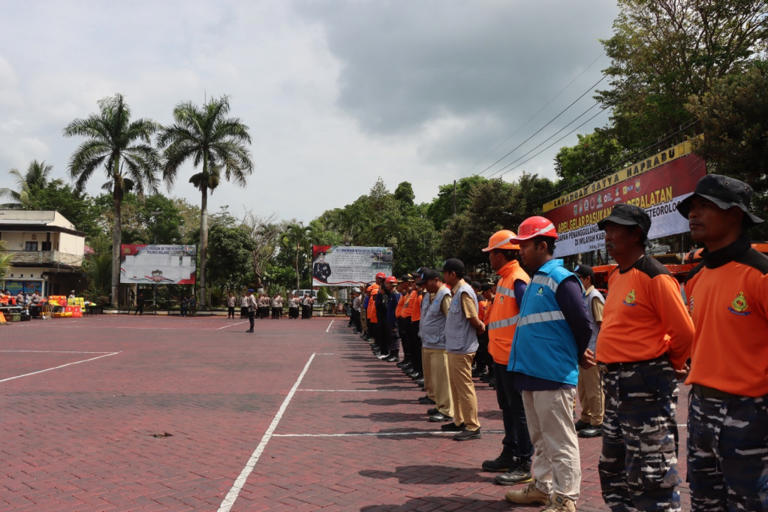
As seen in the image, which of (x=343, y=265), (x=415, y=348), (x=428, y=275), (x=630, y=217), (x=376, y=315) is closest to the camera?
(x=630, y=217)

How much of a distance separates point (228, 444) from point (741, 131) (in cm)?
1575

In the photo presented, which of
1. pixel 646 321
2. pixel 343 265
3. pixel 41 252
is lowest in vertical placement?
pixel 646 321

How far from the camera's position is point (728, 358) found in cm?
264

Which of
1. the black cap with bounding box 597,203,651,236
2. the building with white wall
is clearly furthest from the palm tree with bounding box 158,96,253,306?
the black cap with bounding box 597,203,651,236

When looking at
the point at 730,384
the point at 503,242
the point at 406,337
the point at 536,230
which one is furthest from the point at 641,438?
the point at 406,337

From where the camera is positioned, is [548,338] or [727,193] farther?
[548,338]

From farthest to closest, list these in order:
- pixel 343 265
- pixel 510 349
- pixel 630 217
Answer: pixel 343 265 < pixel 510 349 < pixel 630 217

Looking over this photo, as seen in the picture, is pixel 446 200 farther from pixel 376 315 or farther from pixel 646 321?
pixel 646 321

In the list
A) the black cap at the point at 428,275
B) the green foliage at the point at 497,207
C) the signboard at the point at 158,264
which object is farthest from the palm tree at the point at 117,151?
the black cap at the point at 428,275

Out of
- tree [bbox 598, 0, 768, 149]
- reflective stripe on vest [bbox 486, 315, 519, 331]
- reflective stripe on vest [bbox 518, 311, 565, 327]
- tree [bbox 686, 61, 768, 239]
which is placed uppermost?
tree [bbox 598, 0, 768, 149]

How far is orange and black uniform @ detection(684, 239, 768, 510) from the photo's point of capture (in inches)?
100

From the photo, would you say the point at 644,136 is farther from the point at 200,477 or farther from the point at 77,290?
the point at 77,290

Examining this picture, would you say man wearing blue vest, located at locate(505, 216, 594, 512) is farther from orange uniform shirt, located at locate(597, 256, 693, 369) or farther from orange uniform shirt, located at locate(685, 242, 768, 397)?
orange uniform shirt, located at locate(685, 242, 768, 397)

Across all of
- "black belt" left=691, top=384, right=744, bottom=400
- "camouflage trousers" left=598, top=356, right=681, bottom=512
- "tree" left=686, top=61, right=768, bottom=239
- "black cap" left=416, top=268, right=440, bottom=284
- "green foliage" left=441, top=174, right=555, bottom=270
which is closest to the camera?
"black belt" left=691, top=384, right=744, bottom=400
